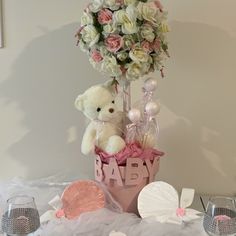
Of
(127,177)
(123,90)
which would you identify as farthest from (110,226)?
(123,90)

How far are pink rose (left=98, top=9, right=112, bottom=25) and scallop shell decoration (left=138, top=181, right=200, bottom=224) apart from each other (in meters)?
0.48

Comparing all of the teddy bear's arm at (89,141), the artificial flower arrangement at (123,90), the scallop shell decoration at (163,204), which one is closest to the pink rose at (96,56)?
the artificial flower arrangement at (123,90)

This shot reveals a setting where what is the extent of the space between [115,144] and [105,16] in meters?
0.37

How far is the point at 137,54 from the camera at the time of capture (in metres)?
1.22

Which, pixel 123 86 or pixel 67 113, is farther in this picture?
pixel 67 113

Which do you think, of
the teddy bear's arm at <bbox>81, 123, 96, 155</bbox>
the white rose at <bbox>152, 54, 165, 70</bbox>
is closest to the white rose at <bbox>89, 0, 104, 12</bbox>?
the white rose at <bbox>152, 54, 165, 70</bbox>

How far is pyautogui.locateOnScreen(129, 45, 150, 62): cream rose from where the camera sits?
1.22 m

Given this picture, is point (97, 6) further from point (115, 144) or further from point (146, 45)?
point (115, 144)

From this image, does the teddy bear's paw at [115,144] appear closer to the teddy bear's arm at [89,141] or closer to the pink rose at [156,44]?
the teddy bear's arm at [89,141]

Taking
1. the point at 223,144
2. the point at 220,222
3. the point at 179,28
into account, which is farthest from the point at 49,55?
the point at 220,222

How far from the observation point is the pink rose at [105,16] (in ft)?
3.98

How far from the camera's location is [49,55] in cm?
157

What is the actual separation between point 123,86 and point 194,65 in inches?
12.1

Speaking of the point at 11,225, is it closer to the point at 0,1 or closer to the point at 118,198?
the point at 118,198
